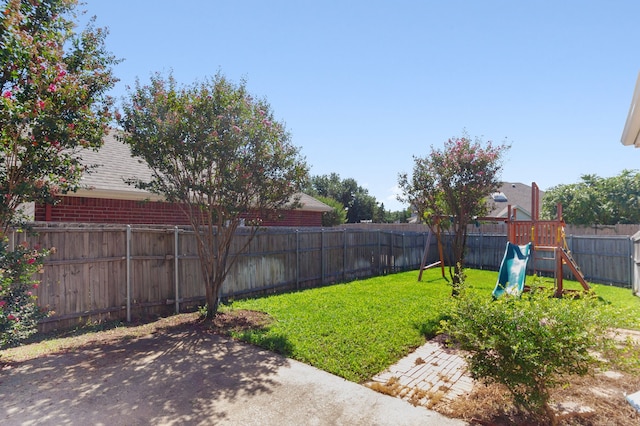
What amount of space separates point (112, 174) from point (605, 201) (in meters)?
23.5

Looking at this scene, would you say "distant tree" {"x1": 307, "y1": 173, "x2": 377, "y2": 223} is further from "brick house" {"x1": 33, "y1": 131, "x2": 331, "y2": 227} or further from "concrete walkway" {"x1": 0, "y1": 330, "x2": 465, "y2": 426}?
"concrete walkway" {"x1": 0, "y1": 330, "x2": 465, "y2": 426}

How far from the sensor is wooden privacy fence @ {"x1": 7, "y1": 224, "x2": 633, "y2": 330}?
623cm

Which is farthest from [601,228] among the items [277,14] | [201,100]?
[201,100]

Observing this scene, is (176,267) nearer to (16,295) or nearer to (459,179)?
(16,295)

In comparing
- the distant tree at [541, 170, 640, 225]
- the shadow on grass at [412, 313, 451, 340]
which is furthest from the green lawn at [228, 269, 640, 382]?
the distant tree at [541, 170, 640, 225]

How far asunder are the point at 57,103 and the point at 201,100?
2.09 meters

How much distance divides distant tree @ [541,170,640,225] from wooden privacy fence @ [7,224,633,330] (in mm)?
8591

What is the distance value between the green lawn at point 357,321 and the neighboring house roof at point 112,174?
240cm

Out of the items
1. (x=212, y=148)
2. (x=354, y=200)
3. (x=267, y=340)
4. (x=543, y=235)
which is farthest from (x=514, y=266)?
(x=354, y=200)

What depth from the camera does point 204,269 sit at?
7297mm

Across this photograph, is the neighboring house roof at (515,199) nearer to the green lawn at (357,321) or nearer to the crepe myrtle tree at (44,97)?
the green lawn at (357,321)

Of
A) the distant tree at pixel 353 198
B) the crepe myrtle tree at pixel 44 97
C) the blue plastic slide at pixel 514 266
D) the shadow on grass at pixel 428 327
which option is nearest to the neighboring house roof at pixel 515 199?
the blue plastic slide at pixel 514 266

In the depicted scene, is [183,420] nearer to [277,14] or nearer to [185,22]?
[185,22]

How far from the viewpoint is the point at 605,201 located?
19734 mm
